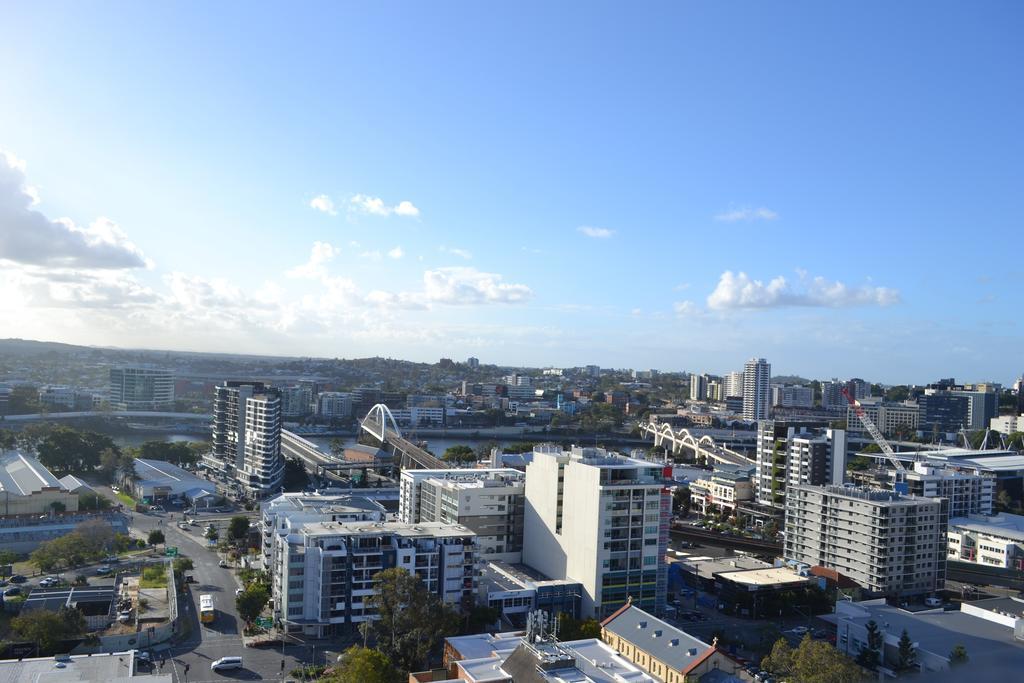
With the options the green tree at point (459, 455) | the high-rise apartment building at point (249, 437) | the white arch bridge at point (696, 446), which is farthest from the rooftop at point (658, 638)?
the white arch bridge at point (696, 446)

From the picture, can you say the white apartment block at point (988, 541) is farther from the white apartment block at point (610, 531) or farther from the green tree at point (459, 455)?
the green tree at point (459, 455)

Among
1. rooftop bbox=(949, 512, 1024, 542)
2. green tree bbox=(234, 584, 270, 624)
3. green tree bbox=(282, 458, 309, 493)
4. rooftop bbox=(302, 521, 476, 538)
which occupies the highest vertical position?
→ rooftop bbox=(302, 521, 476, 538)

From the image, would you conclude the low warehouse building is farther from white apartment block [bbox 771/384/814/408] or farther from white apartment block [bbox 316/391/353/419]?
white apartment block [bbox 771/384/814/408]

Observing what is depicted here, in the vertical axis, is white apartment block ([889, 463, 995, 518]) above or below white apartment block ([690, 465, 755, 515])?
above

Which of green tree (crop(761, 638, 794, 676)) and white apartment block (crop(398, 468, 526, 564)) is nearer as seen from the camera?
green tree (crop(761, 638, 794, 676))

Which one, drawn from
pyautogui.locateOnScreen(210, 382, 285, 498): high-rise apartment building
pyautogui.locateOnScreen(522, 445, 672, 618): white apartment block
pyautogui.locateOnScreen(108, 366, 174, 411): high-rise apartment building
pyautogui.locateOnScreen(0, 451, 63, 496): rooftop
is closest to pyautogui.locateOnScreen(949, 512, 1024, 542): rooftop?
pyautogui.locateOnScreen(522, 445, 672, 618): white apartment block

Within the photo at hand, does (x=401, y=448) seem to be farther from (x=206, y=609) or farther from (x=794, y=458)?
(x=206, y=609)

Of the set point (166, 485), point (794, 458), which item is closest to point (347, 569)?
point (166, 485)
